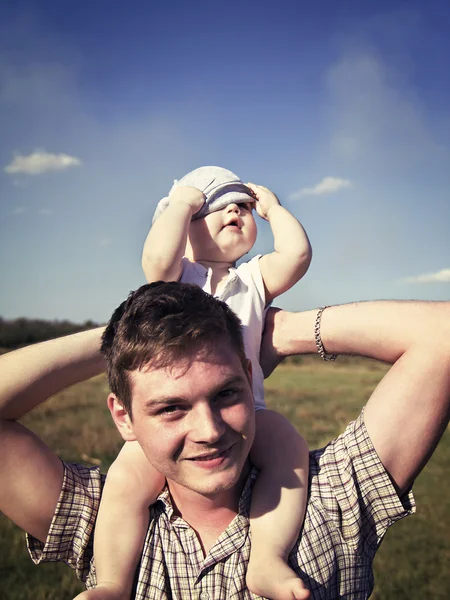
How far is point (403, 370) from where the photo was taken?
2.19 meters

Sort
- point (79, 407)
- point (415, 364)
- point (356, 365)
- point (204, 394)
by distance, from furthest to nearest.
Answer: point (356, 365) < point (79, 407) < point (415, 364) < point (204, 394)

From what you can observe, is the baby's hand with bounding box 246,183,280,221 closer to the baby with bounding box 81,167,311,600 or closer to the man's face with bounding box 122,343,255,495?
the baby with bounding box 81,167,311,600

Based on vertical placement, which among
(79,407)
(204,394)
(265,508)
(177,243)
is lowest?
(265,508)

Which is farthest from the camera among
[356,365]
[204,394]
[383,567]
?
[356,365]

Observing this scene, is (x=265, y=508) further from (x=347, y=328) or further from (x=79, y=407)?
(x=79, y=407)

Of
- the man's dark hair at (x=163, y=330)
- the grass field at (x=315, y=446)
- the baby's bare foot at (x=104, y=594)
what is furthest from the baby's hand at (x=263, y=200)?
the grass field at (x=315, y=446)

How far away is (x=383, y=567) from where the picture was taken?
751 cm

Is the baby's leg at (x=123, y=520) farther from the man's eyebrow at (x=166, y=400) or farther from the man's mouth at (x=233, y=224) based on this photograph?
the man's mouth at (x=233, y=224)

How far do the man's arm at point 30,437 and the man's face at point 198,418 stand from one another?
1.29ft

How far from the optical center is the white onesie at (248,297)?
8.18 feet

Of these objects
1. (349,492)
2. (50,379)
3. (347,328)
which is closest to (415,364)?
(347,328)

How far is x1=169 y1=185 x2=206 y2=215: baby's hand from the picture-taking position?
2529 mm

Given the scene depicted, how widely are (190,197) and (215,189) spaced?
0.14 meters

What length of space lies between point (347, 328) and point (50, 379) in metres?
1.18
